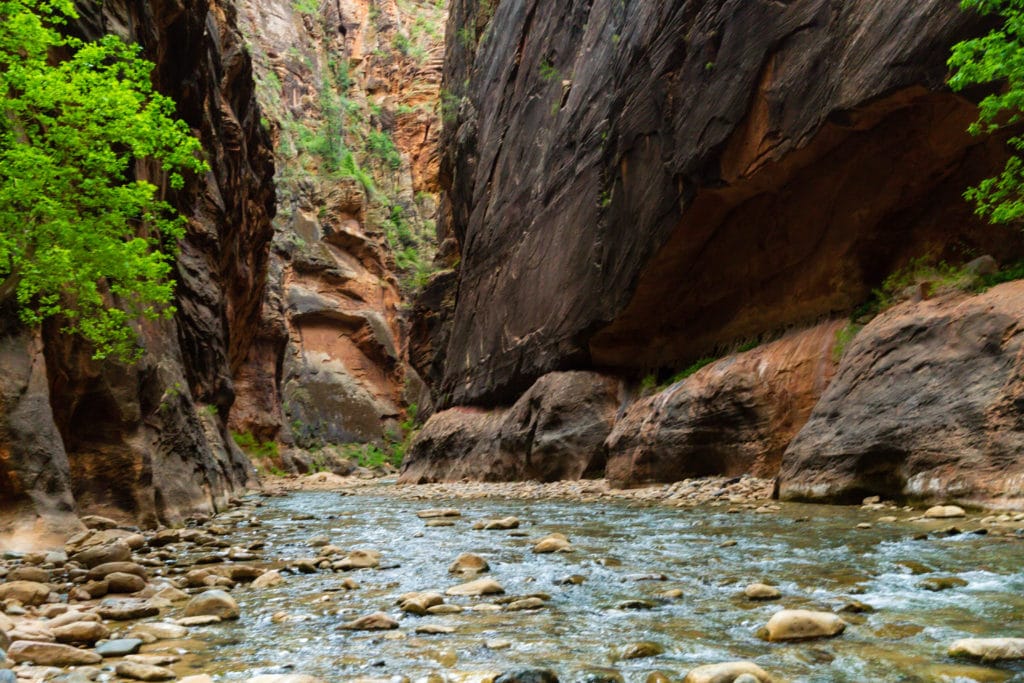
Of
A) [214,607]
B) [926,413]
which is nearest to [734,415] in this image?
[926,413]

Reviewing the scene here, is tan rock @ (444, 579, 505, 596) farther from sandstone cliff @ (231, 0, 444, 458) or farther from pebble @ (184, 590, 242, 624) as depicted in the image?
sandstone cliff @ (231, 0, 444, 458)

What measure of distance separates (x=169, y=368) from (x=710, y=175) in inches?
475

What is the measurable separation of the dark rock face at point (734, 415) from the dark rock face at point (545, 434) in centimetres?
235

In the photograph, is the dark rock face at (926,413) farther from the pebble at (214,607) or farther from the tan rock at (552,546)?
the pebble at (214,607)

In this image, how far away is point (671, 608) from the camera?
15.4 ft

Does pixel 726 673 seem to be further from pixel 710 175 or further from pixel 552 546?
pixel 710 175

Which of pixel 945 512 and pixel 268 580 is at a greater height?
pixel 945 512

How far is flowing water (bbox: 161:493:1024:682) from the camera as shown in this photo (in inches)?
140

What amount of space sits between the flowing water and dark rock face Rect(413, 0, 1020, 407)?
660cm

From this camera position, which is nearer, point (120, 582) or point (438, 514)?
point (120, 582)

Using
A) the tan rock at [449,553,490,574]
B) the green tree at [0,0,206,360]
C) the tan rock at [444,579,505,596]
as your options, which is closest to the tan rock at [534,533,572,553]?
the tan rock at [449,553,490,574]

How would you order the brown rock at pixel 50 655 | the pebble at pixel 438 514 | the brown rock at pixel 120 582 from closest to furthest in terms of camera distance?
1. the brown rock at pixel 50 655
2. the brown rock at pixel 120 582
3. the pebble at pixel 438 514

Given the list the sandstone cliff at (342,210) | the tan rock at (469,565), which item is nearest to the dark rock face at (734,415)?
the tan rock at (469,565)

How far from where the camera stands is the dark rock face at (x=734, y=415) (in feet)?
41.5
